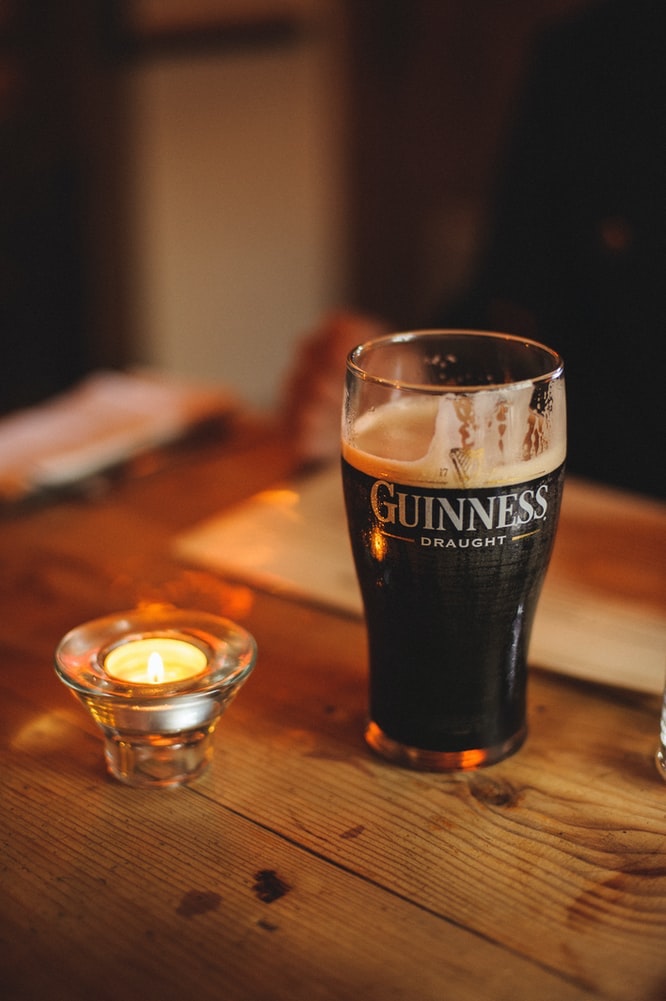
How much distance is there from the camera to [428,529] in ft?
1.61

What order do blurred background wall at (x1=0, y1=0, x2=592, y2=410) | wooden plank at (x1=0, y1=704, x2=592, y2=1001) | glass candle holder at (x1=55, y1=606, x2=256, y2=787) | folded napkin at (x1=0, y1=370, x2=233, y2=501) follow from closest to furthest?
wooden plank at (x1=0, y1=704, x2=592, y2=1001) → glass candle holder at (x1=55, y1=606, x2=256, y2=787) → folded napkin at (x1=0, y1=370, x2=233, y2=501) → blurred background wall at (x1=0, y1=0, x2=592, y2=410)

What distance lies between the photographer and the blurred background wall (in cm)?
277

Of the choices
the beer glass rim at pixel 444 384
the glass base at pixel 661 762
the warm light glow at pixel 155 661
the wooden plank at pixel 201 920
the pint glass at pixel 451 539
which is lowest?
the glass base at pixel 661 762

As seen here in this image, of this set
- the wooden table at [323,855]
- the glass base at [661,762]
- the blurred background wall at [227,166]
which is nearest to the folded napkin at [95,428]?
the wooden table at [323,855]

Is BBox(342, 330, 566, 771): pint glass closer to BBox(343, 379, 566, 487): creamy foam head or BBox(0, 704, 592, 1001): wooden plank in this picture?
BBox(343, 379, 566, 487): creamy foam head

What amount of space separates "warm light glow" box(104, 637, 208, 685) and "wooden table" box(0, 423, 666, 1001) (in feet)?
0.18

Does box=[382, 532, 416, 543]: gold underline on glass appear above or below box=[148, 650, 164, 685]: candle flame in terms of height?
above

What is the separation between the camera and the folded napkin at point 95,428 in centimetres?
96

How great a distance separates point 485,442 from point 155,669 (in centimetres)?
23

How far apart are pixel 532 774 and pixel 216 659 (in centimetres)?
19

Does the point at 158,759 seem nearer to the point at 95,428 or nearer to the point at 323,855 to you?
the point at 323,855

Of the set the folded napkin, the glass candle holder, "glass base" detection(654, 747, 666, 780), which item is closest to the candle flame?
the glass candle holder

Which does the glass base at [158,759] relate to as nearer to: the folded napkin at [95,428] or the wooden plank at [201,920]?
the wooden plank at [201,920]

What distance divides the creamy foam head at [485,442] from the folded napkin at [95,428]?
0.54 metres
